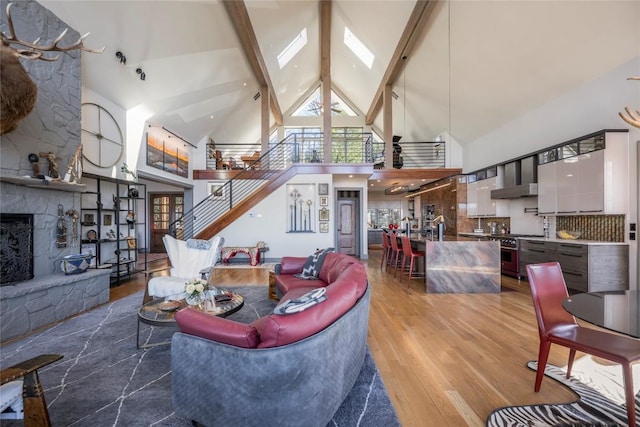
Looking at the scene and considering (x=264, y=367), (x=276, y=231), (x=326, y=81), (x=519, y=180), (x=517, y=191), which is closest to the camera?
(x=264, y=367)

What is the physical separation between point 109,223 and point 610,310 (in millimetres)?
7454

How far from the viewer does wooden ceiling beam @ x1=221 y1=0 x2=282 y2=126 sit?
17.8 ft

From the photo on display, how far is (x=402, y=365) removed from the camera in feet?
8.19

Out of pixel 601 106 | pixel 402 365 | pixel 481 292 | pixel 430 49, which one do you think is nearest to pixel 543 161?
pixel 601 106

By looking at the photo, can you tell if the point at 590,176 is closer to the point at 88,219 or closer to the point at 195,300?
the point at 195,300

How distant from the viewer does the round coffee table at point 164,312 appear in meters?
2.42

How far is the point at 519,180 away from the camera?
6.21m

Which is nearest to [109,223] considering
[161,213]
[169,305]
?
[169,305]

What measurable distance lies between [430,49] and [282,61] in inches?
182

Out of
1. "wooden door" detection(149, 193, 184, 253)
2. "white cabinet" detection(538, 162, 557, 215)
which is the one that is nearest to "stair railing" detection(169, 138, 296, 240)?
"wooden door" detection(149, 193, 184, 253)

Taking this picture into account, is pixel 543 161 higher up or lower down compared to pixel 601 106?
lower down

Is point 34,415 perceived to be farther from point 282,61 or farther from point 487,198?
point 282,61

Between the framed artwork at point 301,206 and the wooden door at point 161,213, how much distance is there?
4.77 meters

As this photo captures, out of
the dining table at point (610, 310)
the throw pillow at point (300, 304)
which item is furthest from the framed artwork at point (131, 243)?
the dining table at point (610, 310)
